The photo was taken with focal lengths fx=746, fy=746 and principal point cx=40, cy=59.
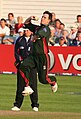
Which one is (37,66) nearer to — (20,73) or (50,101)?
(20,73)

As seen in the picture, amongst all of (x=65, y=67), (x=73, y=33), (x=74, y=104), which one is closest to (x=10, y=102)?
(x=74, y=104)

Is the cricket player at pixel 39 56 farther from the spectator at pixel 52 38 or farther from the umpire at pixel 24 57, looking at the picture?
the spectator at pixel 52 38

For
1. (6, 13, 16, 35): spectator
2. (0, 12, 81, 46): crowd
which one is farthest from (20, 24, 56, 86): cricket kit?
(6, 13, 16, 35): spectator

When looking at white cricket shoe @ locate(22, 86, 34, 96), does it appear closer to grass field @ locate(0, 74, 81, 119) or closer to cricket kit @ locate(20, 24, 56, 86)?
cricket kit @ locate(20, 24, 56, 86)

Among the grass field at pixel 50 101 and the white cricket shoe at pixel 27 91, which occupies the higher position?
the white cricket shoe at pixel 27 91

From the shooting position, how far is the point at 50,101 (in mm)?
18438

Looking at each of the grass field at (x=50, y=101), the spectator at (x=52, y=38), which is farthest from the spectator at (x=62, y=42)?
the grass field at (x=50, y=101)

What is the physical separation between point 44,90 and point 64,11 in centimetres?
1107

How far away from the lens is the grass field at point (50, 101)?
50.5 feet

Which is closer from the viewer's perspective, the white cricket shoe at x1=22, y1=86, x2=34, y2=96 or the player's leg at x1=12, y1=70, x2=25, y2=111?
the white cricket shoe at x1=22, y1=86, x2=34, y2=96

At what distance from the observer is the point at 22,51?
52.6ft

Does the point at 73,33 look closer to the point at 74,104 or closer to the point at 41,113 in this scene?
the point at 74,104

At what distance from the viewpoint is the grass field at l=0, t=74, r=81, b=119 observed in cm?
1539

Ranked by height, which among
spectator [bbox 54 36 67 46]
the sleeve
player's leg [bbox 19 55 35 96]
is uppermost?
the sleeve
